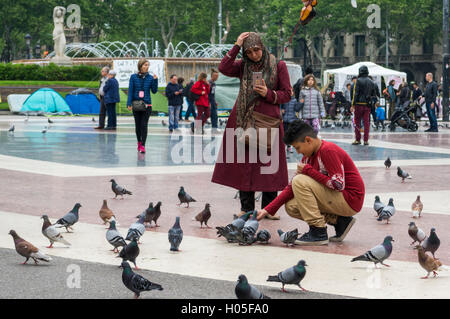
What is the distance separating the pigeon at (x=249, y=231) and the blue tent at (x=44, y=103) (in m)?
26.5

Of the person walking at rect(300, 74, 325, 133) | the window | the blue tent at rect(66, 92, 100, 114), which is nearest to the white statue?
the blue tent at rect(66, 92, 100, 114)

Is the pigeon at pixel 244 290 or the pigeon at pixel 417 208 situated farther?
the pigeon at pixel 417 208

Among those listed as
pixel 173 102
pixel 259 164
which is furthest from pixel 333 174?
pixel 173 102

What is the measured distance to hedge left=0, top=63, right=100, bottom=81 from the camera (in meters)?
36.3

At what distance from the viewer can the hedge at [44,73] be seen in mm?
36344

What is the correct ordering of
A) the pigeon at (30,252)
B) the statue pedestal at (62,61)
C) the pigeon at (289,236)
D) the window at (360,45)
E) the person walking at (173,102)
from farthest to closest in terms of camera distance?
the window at (360,45), the statue pedestal at (62,61), the person walking at (173,102), the pigeon at (289,236), the pigeon at (30,252)

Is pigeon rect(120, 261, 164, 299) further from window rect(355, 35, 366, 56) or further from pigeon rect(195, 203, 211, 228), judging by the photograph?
window rect(355, 35, 366, 56)

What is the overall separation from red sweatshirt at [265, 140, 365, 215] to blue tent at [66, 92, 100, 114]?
27576 millimetres

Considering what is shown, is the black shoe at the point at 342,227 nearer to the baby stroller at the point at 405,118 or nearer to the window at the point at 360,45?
the baby stroller at the point at 405,118

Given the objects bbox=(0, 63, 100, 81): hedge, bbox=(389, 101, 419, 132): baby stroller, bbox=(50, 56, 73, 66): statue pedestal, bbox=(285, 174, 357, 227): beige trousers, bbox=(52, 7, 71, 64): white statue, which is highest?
bbox=(52, 7, 71, 64): white statue

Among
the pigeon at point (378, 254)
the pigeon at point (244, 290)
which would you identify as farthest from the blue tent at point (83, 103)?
the pigeon at point (244, 290)

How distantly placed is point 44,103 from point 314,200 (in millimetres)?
26724

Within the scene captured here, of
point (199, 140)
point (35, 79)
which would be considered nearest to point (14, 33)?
point (35, 79)

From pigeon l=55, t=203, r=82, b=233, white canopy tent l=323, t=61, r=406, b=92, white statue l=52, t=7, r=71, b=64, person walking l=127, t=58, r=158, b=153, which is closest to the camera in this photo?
pigeon l=55, t=203, r=82, b=233
